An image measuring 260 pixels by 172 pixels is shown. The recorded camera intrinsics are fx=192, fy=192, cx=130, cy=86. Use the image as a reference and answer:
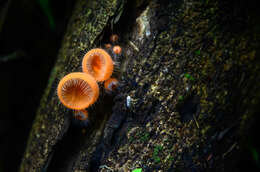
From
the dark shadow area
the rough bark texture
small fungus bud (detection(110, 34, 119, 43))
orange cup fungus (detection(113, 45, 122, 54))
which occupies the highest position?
the dark shadow area

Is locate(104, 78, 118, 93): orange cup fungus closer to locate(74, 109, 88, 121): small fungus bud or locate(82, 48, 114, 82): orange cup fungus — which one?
locate(82, 48, 114, 82): orange cup fungus

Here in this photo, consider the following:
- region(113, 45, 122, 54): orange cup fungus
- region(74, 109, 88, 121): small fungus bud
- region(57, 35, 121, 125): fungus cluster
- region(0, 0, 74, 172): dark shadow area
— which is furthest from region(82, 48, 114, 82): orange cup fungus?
region(0, 0, 74, 172): dark shadow area

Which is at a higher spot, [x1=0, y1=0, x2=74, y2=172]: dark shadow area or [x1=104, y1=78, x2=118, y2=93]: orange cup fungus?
[x1=0, y1=0, x2=74, y2=172]: dark shadow area

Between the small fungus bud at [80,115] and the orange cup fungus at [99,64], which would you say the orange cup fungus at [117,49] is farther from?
the small fungus bud at [80,115]

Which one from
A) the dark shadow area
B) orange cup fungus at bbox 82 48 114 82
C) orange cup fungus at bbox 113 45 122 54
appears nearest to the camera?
orange cup fungus at bbox 82 48 114 82

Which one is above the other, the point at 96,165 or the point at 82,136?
the point at 82,136

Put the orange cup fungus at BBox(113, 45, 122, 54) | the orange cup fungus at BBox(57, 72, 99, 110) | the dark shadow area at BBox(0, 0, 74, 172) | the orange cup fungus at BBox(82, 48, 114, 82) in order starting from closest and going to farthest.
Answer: the orange cup fungus at BBox(57, 72, 99, 110) < the orange cup fungus at BBox(82, 48, 114, 82) < the orange cup fungus at BBox(113, 45, 122, 54) < the dark shadow area at BBox(0, 0, 74, 172)

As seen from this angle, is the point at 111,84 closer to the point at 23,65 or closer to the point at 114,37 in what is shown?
the point at 114,37

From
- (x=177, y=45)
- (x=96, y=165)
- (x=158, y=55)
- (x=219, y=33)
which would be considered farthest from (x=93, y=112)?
(x=219, y=33)

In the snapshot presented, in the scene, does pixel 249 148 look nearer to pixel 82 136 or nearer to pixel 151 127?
pixel 151 127

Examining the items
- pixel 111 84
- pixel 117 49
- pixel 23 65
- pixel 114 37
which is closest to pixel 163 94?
pixel 111 84
